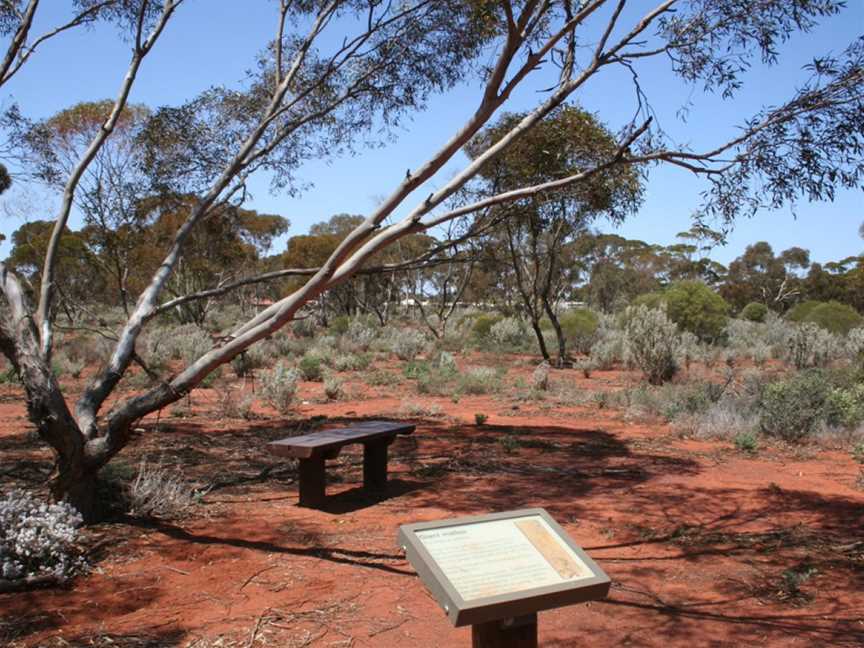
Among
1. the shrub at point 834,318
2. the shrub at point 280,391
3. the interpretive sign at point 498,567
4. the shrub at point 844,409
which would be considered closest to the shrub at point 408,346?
the shrub at point 280,391

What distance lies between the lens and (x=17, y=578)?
433 centimetres

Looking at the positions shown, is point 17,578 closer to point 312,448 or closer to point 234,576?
point 234,576

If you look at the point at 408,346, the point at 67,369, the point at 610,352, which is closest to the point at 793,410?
the point at 610,352

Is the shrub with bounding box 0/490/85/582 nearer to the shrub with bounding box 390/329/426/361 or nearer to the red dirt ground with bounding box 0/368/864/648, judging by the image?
the red dirt ground with bounding box 0/368/864/648

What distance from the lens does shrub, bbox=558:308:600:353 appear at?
22875mm

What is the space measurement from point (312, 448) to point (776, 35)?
5.27 metres

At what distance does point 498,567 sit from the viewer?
284 centimetres

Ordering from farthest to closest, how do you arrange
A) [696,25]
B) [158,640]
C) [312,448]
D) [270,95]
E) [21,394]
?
[21,394]
[270,95]
[696,25]
[312,448]
[158,640]

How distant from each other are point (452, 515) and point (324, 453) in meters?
1.11

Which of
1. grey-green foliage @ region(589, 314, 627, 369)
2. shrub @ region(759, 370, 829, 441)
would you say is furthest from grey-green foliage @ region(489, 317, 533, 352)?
shrub @ region(759, 370, 829, 441)

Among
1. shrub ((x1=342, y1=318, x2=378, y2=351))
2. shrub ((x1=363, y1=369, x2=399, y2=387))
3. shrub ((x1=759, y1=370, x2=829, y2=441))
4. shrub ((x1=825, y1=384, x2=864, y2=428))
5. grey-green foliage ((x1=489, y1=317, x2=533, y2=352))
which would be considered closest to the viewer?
shrub ((x1=759, y1=370, x2=829, y2=441))

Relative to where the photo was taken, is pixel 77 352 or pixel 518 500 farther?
pixel 77 352

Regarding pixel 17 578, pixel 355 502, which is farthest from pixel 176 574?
pixel 355 502

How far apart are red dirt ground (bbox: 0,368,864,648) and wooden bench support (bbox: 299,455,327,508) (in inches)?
4.9
